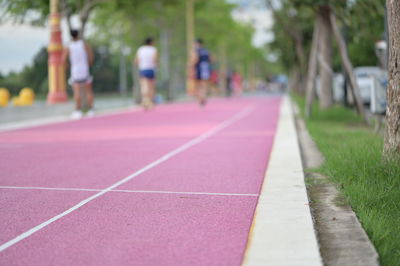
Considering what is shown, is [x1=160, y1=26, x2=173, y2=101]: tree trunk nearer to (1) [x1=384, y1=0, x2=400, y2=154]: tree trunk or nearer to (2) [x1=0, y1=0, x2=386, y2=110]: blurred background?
(2) [x1=0, y1=0, x2=386, y2=110]: blurred background

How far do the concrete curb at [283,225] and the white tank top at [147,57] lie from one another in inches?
578

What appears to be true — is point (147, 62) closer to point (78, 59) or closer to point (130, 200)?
point (78, 59)

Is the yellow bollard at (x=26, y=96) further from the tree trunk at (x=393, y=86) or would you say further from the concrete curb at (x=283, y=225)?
the tree trunk at (x=393, y=86)

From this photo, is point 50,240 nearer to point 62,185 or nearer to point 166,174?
point 62,185

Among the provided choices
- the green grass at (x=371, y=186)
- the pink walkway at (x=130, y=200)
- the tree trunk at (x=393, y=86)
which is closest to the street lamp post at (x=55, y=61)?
the pink walkway at (x=130, y=200)

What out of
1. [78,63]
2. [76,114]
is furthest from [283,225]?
[78,63]

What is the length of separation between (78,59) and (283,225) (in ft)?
48.9

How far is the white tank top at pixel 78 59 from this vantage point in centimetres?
1881

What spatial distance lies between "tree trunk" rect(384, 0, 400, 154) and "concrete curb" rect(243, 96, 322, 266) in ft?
3.20

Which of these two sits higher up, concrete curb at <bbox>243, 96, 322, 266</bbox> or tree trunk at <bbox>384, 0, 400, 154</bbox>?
tree trunk at <bbox>384, 0, 400, 154</bbox>

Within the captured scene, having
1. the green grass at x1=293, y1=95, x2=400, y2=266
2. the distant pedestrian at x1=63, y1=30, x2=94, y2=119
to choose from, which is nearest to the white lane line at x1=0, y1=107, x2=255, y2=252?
the green grass at x1=293, y1=95, x2=400, y2=266

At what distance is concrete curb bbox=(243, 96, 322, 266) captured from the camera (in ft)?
13.0

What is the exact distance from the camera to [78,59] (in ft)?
62.0

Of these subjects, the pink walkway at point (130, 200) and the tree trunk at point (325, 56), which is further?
the tree trunk at point (325, 56)
